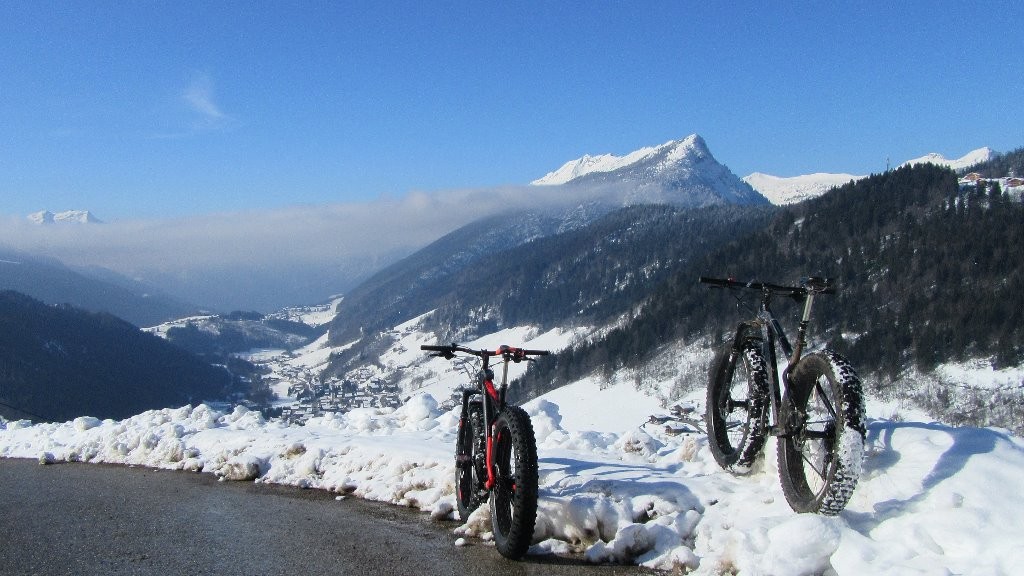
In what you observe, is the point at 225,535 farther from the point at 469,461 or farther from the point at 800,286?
the point at 800,286

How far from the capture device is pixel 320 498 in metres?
9.77

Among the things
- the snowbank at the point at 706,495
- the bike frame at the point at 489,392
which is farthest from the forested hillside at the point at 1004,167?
the bike frame at the point at 489,392

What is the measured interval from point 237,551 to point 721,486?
505 centimetres

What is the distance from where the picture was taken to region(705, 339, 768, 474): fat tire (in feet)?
24.1

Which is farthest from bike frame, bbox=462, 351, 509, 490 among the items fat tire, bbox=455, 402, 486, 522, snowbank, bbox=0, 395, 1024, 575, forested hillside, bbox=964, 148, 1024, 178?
forested hillside, bbox=964, 148, 1024, 178

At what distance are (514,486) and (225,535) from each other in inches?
141

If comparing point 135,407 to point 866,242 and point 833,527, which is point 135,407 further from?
point 833,527

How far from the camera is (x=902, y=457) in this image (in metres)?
6.21

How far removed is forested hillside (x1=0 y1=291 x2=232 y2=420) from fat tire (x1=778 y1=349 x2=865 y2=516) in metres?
171

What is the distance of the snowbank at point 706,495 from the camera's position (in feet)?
16.6

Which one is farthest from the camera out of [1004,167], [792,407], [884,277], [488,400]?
[1004,167]

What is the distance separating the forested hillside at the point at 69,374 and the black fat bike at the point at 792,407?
170 metres

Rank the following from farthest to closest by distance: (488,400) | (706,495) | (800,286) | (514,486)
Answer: (488,400), (800,286), (706,495), (514,486)

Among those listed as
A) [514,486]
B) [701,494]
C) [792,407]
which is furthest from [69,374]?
[792,407]
